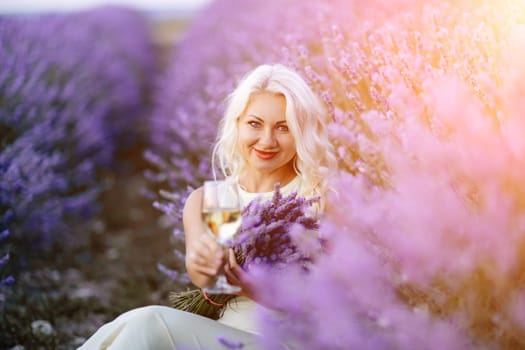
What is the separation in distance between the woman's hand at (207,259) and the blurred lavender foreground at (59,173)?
107cm

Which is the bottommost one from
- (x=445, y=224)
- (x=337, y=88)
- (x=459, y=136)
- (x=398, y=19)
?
(x=445, y=224)

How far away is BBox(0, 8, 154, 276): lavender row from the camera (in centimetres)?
329

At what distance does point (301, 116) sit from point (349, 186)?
0.73 metres

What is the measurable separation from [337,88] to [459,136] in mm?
1352

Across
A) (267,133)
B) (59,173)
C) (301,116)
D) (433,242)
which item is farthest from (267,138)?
(59,173)

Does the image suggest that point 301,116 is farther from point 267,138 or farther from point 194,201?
point 194,201

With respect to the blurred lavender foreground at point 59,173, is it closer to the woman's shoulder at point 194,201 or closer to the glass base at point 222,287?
the woman's shoulder at point 194,201

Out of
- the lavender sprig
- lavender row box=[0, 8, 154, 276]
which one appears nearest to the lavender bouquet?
the lavender sprig

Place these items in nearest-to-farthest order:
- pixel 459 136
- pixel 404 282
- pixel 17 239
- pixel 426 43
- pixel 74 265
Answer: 1. pixel 459 136
2. pixel 404 282
3. pixel 426 43
4. pixel 17 239
5. pixel 74 265

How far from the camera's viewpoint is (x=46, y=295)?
3371 millimetres

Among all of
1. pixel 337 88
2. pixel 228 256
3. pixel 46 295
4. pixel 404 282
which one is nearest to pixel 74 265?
pixel 46 295

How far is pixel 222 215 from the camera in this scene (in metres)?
1.54

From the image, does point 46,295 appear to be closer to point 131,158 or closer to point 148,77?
point 131,158

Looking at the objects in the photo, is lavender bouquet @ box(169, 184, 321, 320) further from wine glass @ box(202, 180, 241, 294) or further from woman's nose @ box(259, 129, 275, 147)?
woman's nose @ box(259, 129, 275, 147)
